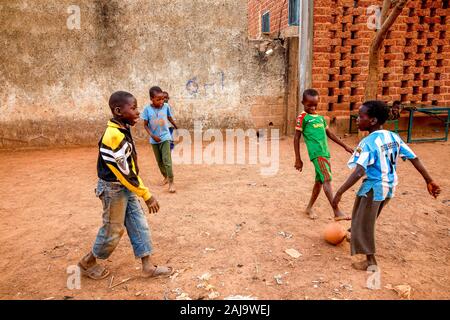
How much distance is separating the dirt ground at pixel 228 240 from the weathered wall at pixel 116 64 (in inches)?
91.3

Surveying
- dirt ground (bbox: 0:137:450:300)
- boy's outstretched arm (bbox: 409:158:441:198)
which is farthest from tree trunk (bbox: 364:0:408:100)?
boy's outstretched arm (bbox: 409:158:441:198)

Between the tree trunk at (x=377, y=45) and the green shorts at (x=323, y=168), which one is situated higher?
the tree trunk at (x=377, y=45)

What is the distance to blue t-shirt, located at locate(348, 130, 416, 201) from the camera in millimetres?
2510

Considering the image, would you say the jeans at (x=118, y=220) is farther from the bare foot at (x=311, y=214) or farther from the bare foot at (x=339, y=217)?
the bare foot at (x=311, y=214)

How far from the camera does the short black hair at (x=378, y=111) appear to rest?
8.38 ft

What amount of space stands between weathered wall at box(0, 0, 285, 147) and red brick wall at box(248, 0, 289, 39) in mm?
2419

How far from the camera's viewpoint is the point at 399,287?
2441mm

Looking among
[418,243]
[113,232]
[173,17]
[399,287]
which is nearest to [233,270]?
[113,232]

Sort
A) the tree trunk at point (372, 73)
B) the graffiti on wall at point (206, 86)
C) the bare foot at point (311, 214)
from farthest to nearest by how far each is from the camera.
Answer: the graffiti on wall at point (206, 86)
the tree trunk at point (372, 73)
the bare foot at point (311, 214)

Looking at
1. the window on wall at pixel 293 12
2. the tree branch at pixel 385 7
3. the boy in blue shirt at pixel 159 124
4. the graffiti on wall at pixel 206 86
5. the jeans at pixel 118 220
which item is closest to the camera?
the jeans at pixel 118 220

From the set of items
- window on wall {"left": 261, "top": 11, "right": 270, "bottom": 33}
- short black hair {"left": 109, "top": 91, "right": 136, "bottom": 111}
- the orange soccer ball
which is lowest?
the orange soccer ball

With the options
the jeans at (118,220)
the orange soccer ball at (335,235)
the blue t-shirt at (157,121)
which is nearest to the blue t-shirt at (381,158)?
the orange soccer ball at (335,235)

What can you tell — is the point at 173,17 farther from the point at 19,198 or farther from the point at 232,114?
the point at 19,198

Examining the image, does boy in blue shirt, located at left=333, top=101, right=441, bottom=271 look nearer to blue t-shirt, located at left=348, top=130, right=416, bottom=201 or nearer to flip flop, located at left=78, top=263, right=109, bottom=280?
blue t-shirt, located at left=348, top=130, right=416, bottom=201
